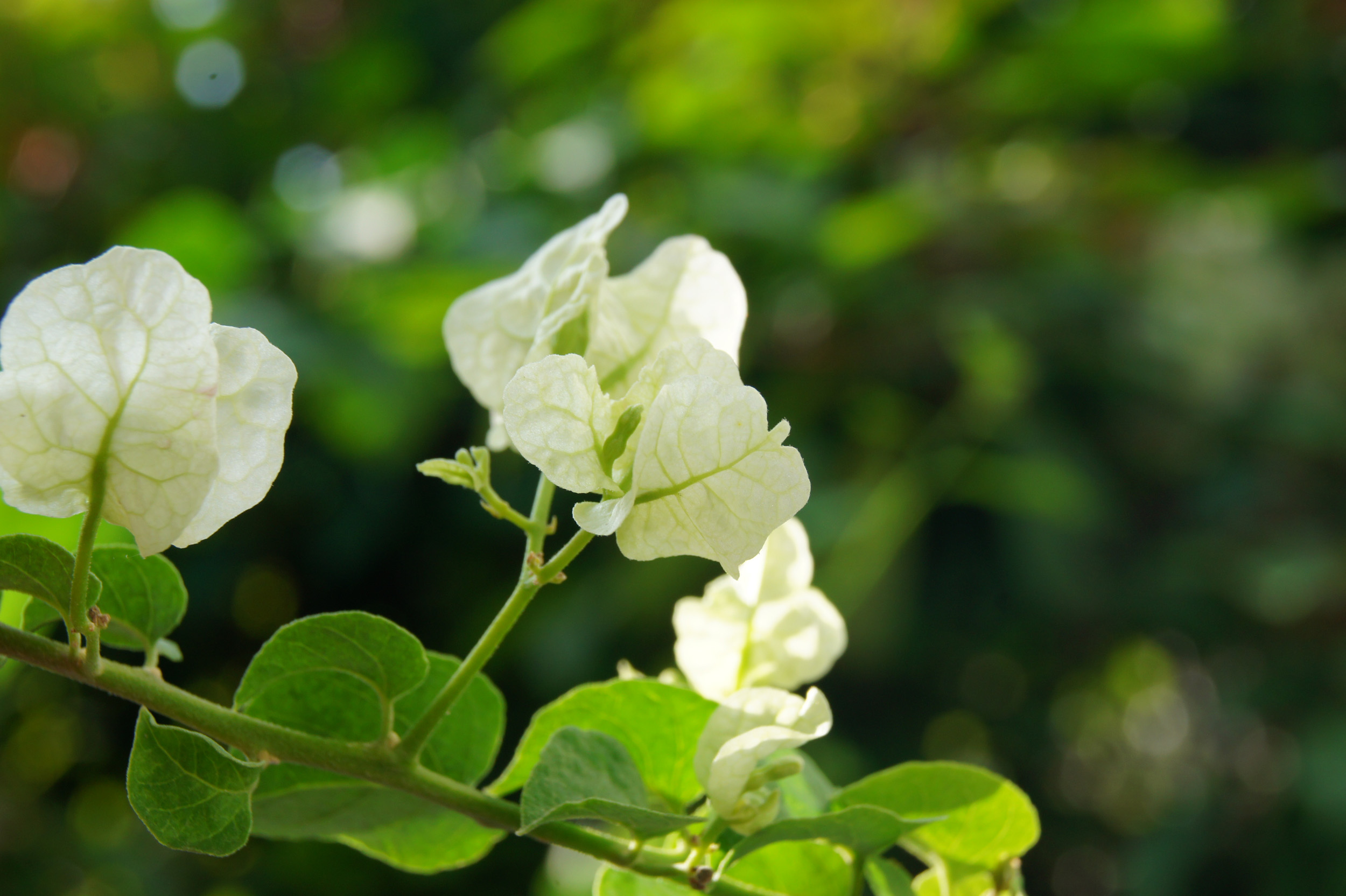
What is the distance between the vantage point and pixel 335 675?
207 mm

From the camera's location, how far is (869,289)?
3.31 feet

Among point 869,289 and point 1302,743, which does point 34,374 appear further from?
point 1302,743

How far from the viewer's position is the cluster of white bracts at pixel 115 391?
160 millimetres

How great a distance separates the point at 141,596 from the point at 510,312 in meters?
0.09

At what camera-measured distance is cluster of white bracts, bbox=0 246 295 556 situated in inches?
6.3

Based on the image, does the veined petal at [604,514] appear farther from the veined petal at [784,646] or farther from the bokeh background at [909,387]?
the bokeh background at [909,387]

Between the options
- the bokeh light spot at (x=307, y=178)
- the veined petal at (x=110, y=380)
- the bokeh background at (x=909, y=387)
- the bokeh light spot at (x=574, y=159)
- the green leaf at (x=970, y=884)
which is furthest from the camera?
the bokeh light spot at (x=307, y=178)

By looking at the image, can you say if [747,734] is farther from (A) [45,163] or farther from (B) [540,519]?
(A) [45,163]

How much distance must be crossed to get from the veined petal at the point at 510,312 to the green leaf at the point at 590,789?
76mm

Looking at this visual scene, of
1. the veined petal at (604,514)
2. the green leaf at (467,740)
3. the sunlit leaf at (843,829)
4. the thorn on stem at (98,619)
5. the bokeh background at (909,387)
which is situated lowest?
the bokeh background at (909,387)

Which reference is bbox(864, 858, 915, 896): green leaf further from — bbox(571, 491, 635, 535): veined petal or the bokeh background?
the bokeh background

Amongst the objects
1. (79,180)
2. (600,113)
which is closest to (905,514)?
(600,113)

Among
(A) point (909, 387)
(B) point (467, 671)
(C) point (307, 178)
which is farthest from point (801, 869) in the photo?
(C) point (307, 178)

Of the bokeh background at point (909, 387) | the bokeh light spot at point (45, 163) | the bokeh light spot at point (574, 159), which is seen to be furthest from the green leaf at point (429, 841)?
the bokeh light spot at point (45, 163)
